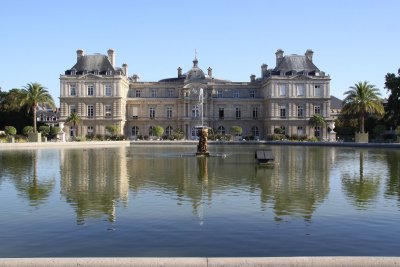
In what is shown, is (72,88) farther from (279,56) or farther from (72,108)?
(279,56)

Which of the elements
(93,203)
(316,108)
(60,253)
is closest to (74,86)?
(316,108)

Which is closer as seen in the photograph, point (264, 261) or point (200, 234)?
point (264, 261)

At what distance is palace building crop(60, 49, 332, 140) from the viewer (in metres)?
88.1

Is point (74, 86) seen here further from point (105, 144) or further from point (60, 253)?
point (60, 253)

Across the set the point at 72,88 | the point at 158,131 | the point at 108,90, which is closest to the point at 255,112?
the point at 158,131

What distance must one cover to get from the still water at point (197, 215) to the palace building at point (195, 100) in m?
66.7

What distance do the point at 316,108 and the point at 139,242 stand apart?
82997 mm

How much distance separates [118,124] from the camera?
3489 inches

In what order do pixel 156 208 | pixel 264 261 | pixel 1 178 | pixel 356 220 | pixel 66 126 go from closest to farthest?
pixel 264 261
pixel 356 220
pixel 156 208
pixel 1 178
pixel 66 126

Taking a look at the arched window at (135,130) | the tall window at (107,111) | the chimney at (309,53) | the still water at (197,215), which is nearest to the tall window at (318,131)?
the chimney at (309,53)

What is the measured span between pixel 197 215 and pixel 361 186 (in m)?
8.94

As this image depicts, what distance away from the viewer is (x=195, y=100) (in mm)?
92688

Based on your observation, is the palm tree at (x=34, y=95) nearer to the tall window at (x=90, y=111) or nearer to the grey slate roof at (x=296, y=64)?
the tall window at (x=90, y=111)

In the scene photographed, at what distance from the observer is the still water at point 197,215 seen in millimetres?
10055
